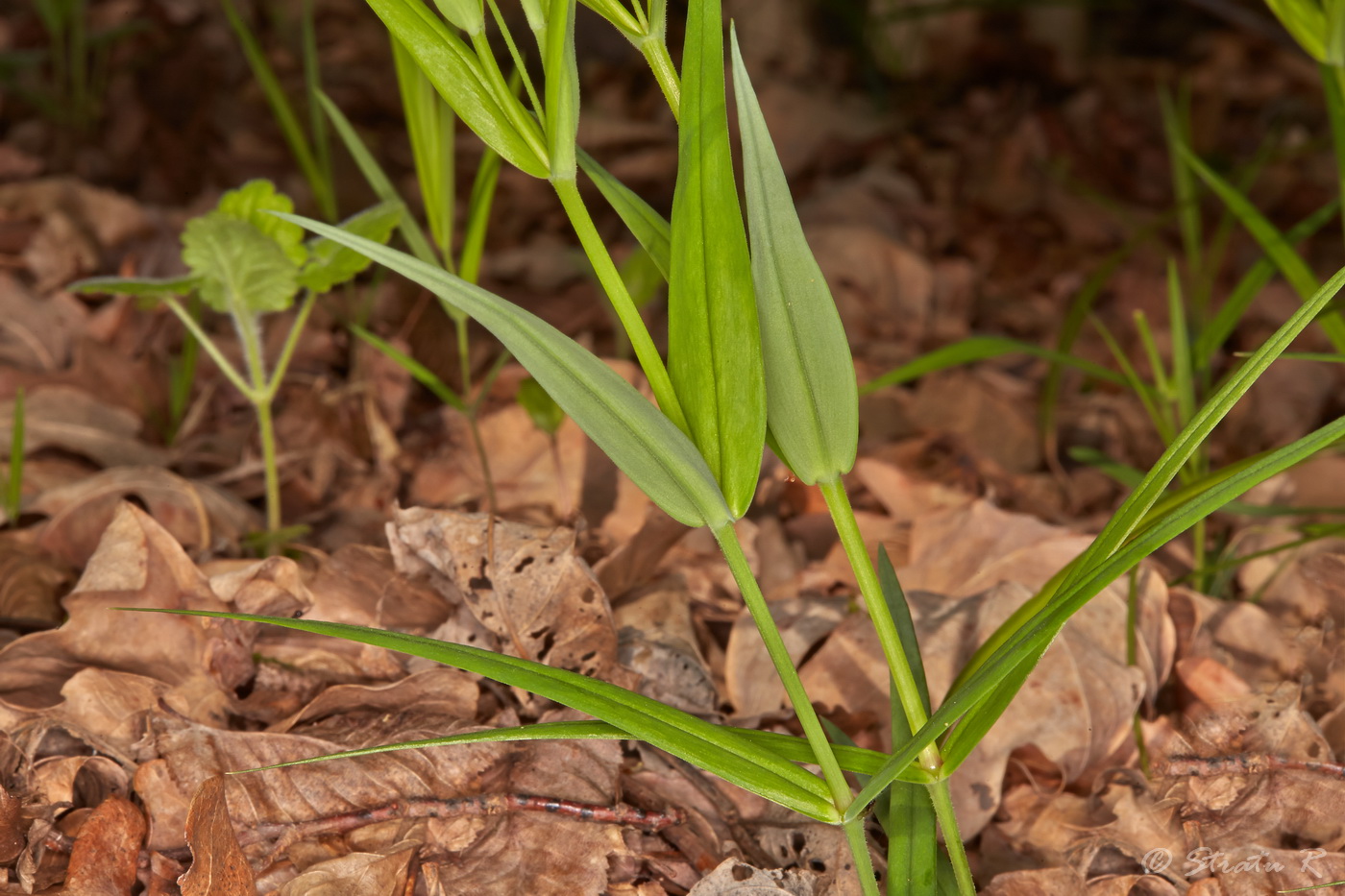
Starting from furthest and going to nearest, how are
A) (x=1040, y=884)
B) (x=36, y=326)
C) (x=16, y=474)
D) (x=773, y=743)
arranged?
(x=36, y=326), (x=16, y=474), (x=1040, y=884), (x=773, y=743)

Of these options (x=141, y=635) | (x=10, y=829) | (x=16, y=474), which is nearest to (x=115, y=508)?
(x=16, y=474)

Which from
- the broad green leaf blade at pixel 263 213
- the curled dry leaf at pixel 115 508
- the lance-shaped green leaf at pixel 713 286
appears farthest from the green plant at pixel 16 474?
the lance-shaped green leaf at pixel 713 286

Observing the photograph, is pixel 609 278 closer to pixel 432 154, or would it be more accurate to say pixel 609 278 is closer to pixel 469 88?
pixel 469 88

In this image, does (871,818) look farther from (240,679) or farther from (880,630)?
(240,679)

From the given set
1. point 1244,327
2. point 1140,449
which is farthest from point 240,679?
point 1244,327

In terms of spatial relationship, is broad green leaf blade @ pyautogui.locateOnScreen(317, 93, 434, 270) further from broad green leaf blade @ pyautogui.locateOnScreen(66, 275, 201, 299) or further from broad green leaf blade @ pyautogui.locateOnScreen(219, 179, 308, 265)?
broad green leaf blade @ pyautogui.locateOnScreen(66, 275, 201, 299)

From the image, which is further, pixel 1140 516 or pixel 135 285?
pixel 135 285

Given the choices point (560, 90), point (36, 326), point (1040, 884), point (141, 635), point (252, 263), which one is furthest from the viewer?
point (36, 326)
